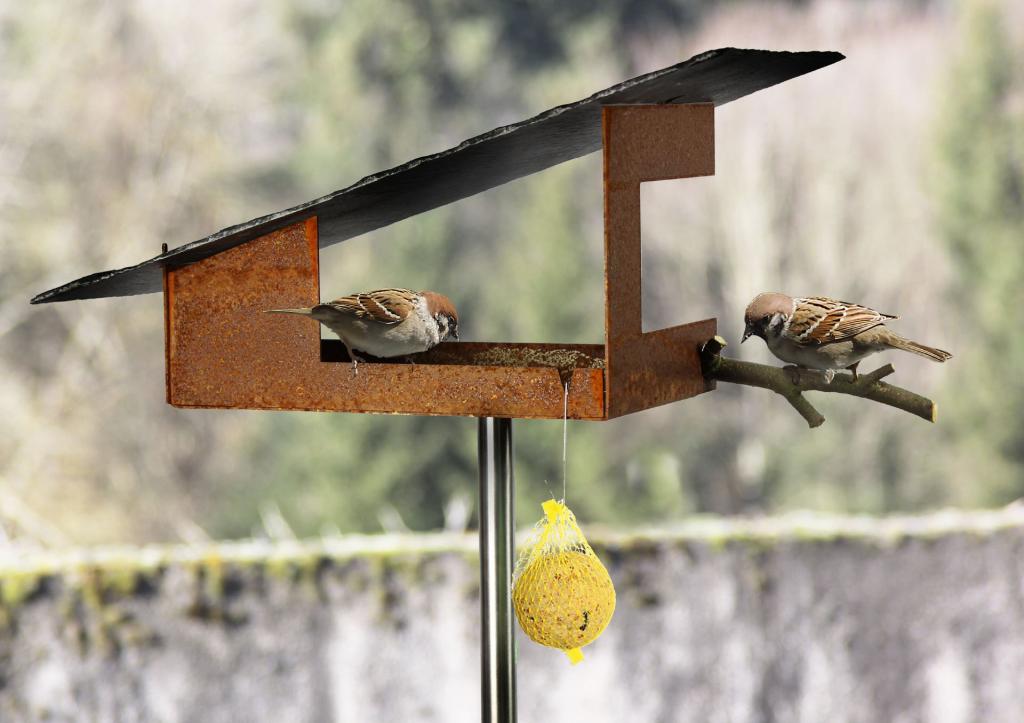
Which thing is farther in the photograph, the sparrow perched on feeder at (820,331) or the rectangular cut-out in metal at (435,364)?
the sparrow perched on feeder at (820,331)

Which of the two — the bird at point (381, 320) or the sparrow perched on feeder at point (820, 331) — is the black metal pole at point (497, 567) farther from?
the sparrow perched on feeder at point (820, 331)

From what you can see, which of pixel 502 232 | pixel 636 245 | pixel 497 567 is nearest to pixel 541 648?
pixel 497 567

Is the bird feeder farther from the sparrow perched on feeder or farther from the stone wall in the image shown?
the stone wall

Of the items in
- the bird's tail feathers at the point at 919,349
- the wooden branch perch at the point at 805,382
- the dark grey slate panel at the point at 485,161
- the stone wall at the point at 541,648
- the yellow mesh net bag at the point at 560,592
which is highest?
the dark grey slate panel at the point at 485,161

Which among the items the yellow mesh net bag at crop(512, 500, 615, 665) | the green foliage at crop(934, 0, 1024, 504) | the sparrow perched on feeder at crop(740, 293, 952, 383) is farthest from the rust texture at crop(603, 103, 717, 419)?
the green foliage at crop(934, 0, 1024, 504)

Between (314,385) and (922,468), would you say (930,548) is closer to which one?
(314,385)

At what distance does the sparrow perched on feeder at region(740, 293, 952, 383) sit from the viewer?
2.11 metres

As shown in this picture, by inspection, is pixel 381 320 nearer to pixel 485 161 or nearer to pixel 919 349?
pixel 485 161

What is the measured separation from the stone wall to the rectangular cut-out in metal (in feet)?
5.75

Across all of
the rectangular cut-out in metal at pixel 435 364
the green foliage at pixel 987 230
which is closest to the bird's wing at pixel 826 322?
the rectangular cut-out in metal at pixel 435 364

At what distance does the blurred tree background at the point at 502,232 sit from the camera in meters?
11.0

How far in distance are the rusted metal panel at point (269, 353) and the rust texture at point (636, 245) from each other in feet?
0.49

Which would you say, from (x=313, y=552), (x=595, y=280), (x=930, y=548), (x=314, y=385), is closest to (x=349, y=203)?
(x=314, y=385)

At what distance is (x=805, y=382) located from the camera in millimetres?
2146
